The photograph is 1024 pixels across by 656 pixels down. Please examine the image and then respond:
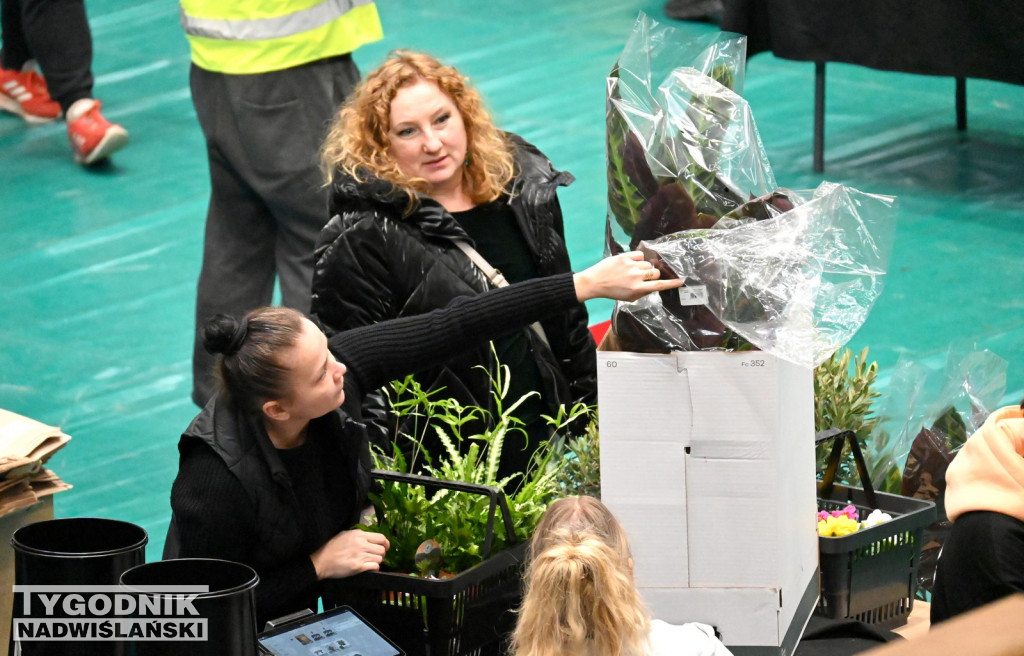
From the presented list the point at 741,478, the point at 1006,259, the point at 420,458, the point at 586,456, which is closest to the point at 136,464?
the point at 420,458

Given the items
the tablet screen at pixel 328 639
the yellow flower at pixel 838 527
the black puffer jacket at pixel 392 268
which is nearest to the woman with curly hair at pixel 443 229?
A: the black puffer jacket at pixel 392 268

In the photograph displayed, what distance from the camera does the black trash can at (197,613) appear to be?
1.84 metres

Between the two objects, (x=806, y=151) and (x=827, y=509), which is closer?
(x=827, y=509)

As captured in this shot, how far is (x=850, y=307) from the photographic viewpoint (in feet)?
8.00

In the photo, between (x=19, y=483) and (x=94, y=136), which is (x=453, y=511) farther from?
(x=94, y=136)

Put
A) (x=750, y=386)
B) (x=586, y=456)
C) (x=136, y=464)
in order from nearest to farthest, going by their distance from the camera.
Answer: (x=750, y=386), (x=586, y=456), (x=136, y=464)

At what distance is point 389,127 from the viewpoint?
3.44 metres

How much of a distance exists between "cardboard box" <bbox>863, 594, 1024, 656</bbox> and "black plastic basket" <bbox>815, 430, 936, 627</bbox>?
2.04 metres

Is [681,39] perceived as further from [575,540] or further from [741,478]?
[575,540]

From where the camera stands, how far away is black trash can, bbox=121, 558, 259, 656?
1838 mm

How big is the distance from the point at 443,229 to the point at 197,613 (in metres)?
1.61

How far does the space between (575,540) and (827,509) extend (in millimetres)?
944

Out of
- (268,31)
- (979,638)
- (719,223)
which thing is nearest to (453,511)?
Result: (719,223)

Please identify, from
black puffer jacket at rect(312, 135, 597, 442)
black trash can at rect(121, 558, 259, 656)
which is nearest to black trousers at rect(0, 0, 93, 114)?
black puffer jacket at rect(312, 135, 597, 442)
